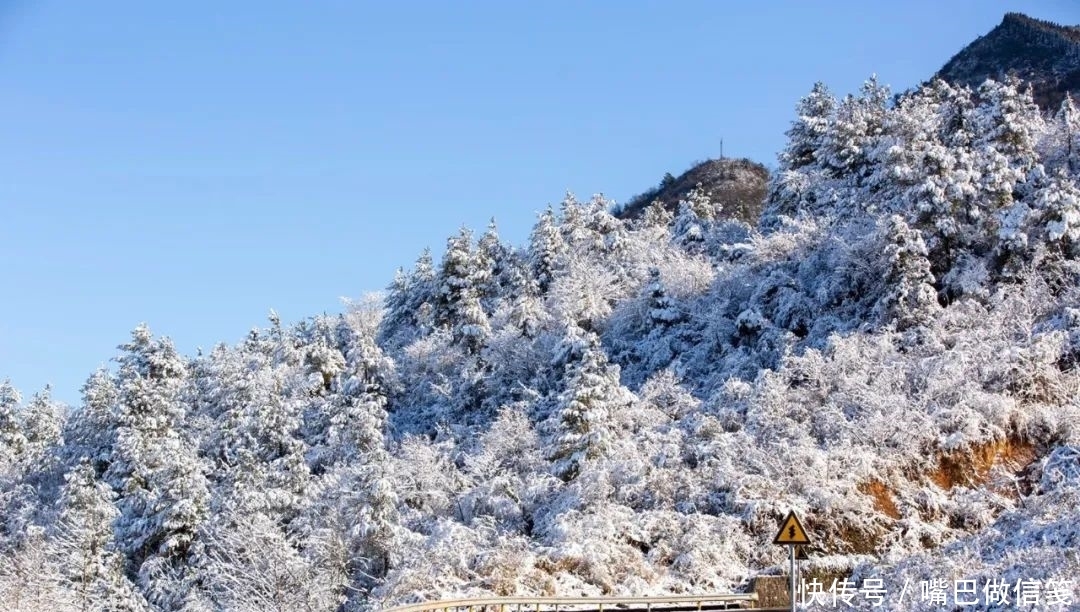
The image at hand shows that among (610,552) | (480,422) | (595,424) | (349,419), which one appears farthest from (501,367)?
(610,552)

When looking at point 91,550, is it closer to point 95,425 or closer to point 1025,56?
point 95,425

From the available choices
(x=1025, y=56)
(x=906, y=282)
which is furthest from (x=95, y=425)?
(x=1025, y=56)

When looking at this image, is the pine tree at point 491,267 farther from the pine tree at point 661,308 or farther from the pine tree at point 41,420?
the pine tree at point 41,420

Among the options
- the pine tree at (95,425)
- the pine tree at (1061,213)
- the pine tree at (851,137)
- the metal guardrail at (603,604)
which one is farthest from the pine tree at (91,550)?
the pine tree at (851,137)

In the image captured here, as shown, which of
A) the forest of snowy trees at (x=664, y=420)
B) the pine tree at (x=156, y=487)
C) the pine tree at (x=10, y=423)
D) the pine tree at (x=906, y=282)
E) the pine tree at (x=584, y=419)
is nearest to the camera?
the forest of snowy trees at (x=664, y=420)

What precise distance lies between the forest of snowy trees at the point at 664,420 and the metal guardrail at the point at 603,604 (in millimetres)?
1250

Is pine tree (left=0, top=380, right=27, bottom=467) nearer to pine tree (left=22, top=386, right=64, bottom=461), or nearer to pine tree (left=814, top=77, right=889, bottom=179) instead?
pine tree (left=22, top=386, right=64, bottom=461)

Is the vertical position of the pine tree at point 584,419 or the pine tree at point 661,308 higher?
the pine tree at point 661,308

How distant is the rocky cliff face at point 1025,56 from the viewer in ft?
336

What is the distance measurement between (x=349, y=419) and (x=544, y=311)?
13.6 m

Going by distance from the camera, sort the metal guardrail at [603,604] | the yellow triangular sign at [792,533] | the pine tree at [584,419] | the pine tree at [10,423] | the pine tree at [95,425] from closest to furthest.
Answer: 1. the yellow triangular sign at [792,533]
2. the metal guardrail at [603,604]
3. the pine tree at [584,419]
4. the pine tree at [95,425]
5. the pine tree at [10,423]

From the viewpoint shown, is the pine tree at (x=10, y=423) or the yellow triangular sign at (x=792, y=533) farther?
the pine tree at (x=10, y=423)

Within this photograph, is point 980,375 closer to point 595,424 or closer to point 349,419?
point 595,424

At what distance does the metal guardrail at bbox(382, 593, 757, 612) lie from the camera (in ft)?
60.6
